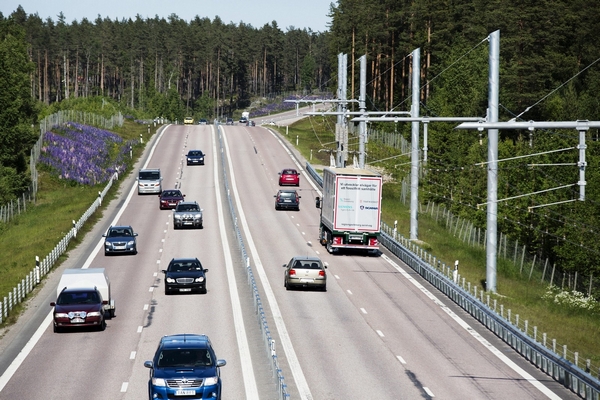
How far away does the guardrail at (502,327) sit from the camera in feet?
85.0

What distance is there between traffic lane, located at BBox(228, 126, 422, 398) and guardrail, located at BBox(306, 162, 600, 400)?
4.28 meters

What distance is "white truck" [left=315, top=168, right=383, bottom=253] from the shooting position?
52500mm

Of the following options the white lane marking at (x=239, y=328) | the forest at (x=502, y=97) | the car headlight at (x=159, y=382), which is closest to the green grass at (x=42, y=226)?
the forest at (x=502, y=97)

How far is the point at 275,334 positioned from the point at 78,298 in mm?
6826

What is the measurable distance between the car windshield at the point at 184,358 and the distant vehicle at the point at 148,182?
56.6 meters

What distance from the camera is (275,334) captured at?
3341cm

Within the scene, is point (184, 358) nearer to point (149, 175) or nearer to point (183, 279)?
point (183, 279)

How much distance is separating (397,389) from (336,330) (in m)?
8.52

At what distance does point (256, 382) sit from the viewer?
26.7 meters

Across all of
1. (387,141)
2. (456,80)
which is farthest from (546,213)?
(387,141)

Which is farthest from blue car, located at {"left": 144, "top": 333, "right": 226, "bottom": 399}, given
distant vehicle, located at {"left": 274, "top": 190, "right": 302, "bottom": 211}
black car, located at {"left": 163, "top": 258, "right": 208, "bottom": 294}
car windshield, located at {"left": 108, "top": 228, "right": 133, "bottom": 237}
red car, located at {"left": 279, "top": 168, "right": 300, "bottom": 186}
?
red car, located at {"left": 279, "top": 168, "right": 300, "bottom": 186}

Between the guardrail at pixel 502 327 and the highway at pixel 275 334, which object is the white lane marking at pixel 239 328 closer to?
the highway at pixel 275 334

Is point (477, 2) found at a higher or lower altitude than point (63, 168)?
higher

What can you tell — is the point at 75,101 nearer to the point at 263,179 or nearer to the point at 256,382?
the point at 263,179
